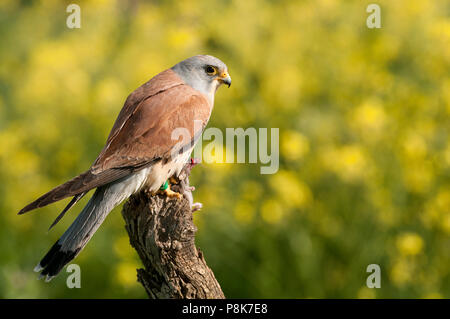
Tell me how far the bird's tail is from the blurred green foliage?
1.78m

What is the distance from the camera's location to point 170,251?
9.49 ft

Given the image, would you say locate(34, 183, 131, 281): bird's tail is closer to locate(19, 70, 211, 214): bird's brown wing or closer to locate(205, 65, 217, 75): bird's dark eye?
locate(19, 70, 211, 214): bird's brown wing

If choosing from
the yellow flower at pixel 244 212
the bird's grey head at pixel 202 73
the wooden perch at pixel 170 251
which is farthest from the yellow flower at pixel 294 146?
the wooden perch at pixel 170 251

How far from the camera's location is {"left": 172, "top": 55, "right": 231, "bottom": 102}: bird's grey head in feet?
11.9

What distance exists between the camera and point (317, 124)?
5.44 meters

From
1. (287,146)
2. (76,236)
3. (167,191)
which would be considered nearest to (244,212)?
(287,146)

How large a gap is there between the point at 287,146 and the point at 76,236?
8.01 feet

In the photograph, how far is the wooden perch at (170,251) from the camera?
2895mm

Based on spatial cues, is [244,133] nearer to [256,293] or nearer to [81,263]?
[256,293]

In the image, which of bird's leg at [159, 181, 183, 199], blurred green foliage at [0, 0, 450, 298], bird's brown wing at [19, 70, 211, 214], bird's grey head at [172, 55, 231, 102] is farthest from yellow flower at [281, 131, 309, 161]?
bird's leg at [159, 181, 183, 199]

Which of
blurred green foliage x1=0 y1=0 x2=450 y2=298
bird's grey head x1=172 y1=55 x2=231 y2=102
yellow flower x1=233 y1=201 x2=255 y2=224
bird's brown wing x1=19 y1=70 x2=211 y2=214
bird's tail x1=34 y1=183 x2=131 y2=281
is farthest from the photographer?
yellow flower x1=233 y1=201 x2=255 y2=224

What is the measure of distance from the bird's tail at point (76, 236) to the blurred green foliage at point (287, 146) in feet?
5.83
